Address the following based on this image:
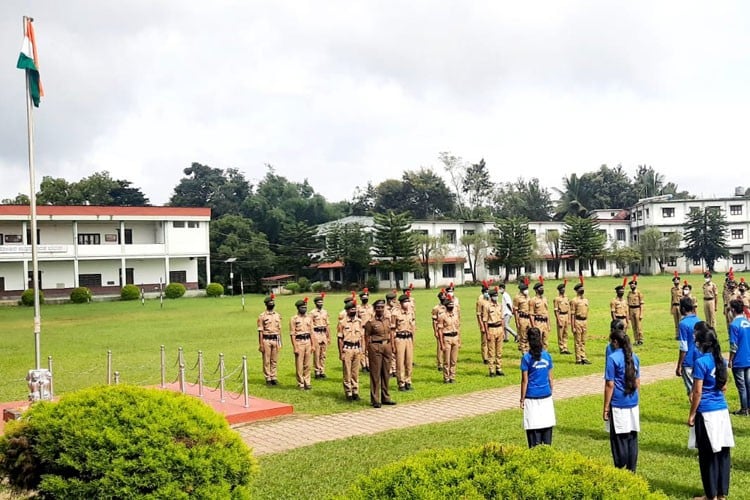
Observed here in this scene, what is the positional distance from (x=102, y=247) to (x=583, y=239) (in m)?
39.1

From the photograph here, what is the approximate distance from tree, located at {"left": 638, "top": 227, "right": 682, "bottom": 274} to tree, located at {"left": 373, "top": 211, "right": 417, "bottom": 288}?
906 inches

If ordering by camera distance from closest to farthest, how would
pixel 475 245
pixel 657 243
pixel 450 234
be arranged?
pixel 475 245
pixel 450 234
pixel 657 243

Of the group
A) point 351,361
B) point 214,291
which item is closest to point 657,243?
point 214,291

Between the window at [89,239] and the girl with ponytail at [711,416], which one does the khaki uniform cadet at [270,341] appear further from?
the window at [89,239]

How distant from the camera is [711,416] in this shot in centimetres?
568

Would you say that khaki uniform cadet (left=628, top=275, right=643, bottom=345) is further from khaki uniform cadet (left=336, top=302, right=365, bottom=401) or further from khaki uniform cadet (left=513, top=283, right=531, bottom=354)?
khaki uniform cadet (left=336, top=302, right=365, bottom=401)

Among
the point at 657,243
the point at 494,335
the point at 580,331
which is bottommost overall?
the point at 580,331

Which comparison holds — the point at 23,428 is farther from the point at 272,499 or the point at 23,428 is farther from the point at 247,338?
the point at 247,338

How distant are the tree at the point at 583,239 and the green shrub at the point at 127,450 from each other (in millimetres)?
56344

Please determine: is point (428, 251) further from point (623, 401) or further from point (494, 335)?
point (623, 401)

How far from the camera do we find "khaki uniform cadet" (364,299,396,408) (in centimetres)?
1059

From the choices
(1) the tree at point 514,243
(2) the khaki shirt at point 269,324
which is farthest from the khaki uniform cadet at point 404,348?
(1) the tree at point 514,243

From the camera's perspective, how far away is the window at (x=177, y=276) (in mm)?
52184

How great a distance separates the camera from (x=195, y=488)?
445cm
